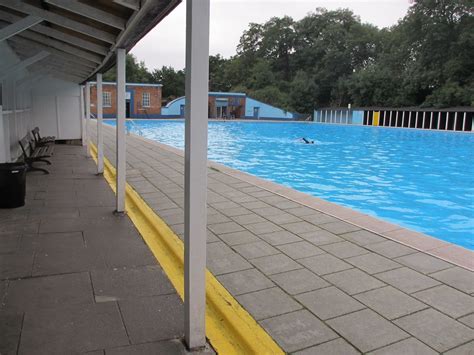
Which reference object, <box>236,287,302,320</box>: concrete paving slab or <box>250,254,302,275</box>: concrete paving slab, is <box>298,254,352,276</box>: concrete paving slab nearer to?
<box>250,254,302,275</box>: concrete paving slab

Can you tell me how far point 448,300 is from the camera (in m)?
3.39

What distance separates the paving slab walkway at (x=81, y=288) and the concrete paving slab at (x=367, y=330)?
3.83ft

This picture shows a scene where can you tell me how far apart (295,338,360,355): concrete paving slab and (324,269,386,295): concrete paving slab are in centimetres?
81

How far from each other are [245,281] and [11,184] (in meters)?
4.10

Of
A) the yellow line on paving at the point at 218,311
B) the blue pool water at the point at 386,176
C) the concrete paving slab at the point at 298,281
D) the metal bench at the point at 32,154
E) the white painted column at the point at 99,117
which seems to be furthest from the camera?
the metal bench at the point at 32,154

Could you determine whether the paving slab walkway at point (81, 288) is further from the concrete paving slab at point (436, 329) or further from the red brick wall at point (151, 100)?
the red brick wall at point (151, 100)

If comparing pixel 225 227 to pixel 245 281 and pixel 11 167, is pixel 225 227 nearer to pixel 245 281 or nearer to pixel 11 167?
pixel 245 281

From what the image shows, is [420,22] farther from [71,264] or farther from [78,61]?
[71,264]

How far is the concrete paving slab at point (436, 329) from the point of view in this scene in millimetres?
2807

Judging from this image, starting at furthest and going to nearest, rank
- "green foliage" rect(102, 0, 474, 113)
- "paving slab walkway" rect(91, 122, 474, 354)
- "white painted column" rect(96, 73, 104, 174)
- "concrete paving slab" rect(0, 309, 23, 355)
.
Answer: "green foliage" rect(102, 0, 474, 113) < "white painted column" rect(96, 73, 104, 174) < "paving slab walkway" rect(91, 122, 474, 354) < "concrete paving slab" rect(0, 309, 23, 355)

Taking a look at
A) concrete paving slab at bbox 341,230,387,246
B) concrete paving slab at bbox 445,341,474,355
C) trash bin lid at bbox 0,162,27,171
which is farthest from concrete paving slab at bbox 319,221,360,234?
trash bin lid at bbox 0,162,27,171

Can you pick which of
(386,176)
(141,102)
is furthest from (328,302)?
(141,102)

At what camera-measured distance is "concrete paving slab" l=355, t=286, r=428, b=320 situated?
10.5 feet

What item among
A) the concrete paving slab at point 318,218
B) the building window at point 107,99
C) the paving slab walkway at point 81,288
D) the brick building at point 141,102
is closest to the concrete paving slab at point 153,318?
the paving slab walkway at point 81,288
